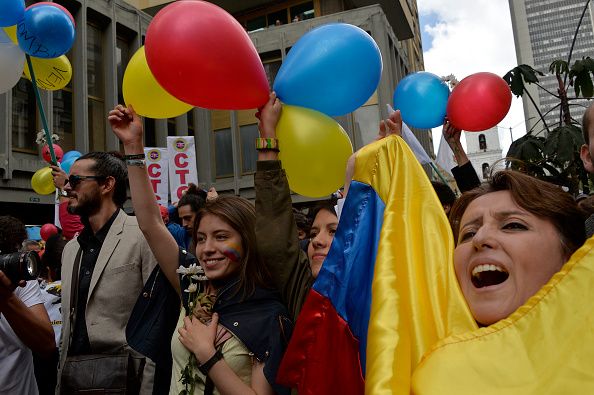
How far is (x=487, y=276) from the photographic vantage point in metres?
1.35

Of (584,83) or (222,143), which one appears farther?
(222,143)

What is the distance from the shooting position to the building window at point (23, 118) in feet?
40.9

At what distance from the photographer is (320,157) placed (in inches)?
90.0

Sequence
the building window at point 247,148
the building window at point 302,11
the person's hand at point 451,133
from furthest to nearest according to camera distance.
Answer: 1. the building window at point 302,11
2. the building window at point 247,148
3. the person's hand at point 451,133

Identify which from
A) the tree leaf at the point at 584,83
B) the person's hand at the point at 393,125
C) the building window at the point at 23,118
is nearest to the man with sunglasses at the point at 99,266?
the person's hand at the point at 393,125

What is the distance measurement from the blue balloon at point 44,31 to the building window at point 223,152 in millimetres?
14292

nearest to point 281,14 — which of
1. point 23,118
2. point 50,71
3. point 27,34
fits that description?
point 23,118

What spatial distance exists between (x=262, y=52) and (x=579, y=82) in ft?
47.9

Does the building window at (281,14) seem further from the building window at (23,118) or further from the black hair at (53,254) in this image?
the black hair at (53,254)

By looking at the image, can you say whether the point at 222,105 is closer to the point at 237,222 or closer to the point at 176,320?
the point at 237,222

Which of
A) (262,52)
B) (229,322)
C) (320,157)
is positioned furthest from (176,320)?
(262,52)

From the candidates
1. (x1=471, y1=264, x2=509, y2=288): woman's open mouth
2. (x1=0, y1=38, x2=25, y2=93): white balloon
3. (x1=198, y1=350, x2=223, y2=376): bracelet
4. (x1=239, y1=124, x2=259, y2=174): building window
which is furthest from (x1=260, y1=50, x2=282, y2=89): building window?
(x1=471, y1=264, x2=509, y2=288): woman's open mouth

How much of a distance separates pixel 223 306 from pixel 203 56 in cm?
106

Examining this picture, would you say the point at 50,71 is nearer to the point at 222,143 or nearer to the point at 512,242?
the point at 512,242
